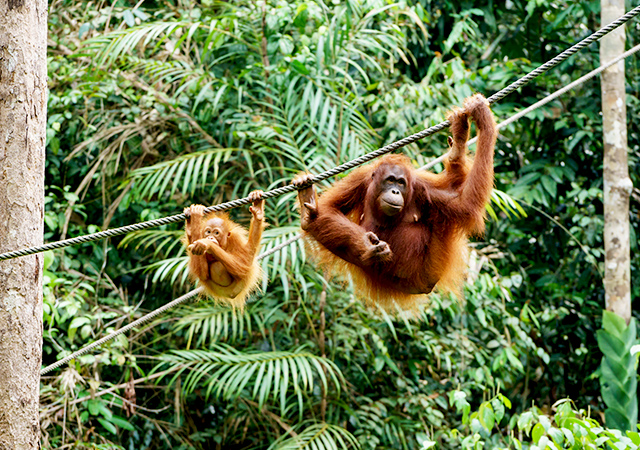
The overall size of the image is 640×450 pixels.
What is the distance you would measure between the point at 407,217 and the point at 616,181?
2711 mm

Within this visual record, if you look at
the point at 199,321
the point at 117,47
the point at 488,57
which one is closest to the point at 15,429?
the point at 199,321

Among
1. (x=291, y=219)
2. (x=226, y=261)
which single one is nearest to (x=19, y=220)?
(x=226, y=261)

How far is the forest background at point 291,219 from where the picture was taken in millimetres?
4863

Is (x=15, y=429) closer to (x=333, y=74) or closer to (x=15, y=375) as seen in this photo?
(x=15, y=375)

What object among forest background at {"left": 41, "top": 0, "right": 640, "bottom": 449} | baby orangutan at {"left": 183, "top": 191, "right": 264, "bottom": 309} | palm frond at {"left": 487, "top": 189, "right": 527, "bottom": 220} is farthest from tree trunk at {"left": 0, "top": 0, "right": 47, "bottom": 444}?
palm frond at {"left": 487, "top": 189, "right": 527, "bottom": 220}

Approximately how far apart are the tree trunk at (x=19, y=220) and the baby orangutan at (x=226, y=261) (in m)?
0.89

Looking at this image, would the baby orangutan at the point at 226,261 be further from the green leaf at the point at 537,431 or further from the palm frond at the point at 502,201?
the green leaf at the point at 537,431

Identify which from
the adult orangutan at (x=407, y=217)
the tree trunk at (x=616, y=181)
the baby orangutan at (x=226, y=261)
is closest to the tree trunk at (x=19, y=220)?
the baby orangutan at (x=226, y=261)

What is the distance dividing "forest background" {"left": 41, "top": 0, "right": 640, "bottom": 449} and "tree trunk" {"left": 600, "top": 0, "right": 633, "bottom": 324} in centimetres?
33

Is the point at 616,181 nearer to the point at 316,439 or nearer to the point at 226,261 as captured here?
the point at 316,439

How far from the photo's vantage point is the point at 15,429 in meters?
2.98

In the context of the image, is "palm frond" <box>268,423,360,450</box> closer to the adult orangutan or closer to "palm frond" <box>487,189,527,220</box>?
the adult orangutan

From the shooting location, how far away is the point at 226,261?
3959mm

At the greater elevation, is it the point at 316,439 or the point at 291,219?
the point at 291,219
